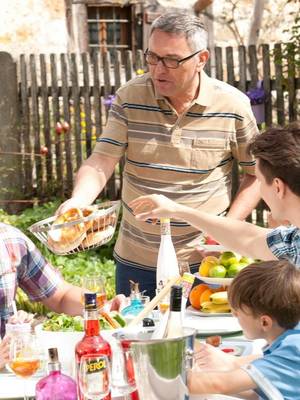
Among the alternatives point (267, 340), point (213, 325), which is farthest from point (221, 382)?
point (213, 325)

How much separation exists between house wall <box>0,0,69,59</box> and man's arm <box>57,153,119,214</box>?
5.27m

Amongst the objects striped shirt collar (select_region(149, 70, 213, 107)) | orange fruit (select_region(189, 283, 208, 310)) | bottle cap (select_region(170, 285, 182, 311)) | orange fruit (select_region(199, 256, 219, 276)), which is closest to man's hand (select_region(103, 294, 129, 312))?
orange fruit (select_region(189, 283, 208, 310))

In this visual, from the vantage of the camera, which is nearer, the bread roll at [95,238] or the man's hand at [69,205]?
the bread roll at [95,238]

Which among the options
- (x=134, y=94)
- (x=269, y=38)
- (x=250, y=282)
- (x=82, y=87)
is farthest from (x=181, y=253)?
(x=269, y=38)

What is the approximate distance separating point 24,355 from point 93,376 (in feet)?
1.06

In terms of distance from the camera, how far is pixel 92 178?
3758 mm

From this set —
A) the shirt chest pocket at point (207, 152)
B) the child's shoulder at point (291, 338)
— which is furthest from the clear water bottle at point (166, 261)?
the child's shoulder at point (291, 338)

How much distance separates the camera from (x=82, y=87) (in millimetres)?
8477

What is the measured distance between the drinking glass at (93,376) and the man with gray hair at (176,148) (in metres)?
1.50

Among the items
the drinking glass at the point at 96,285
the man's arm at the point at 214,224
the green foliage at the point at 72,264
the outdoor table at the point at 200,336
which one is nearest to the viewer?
the outdoor table at the point at 200,336

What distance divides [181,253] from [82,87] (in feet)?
16.3

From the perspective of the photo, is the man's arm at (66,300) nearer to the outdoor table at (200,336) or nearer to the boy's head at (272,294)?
the outdoor table at (200,336)

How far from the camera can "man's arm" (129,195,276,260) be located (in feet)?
10.5

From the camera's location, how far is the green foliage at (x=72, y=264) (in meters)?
5.64
